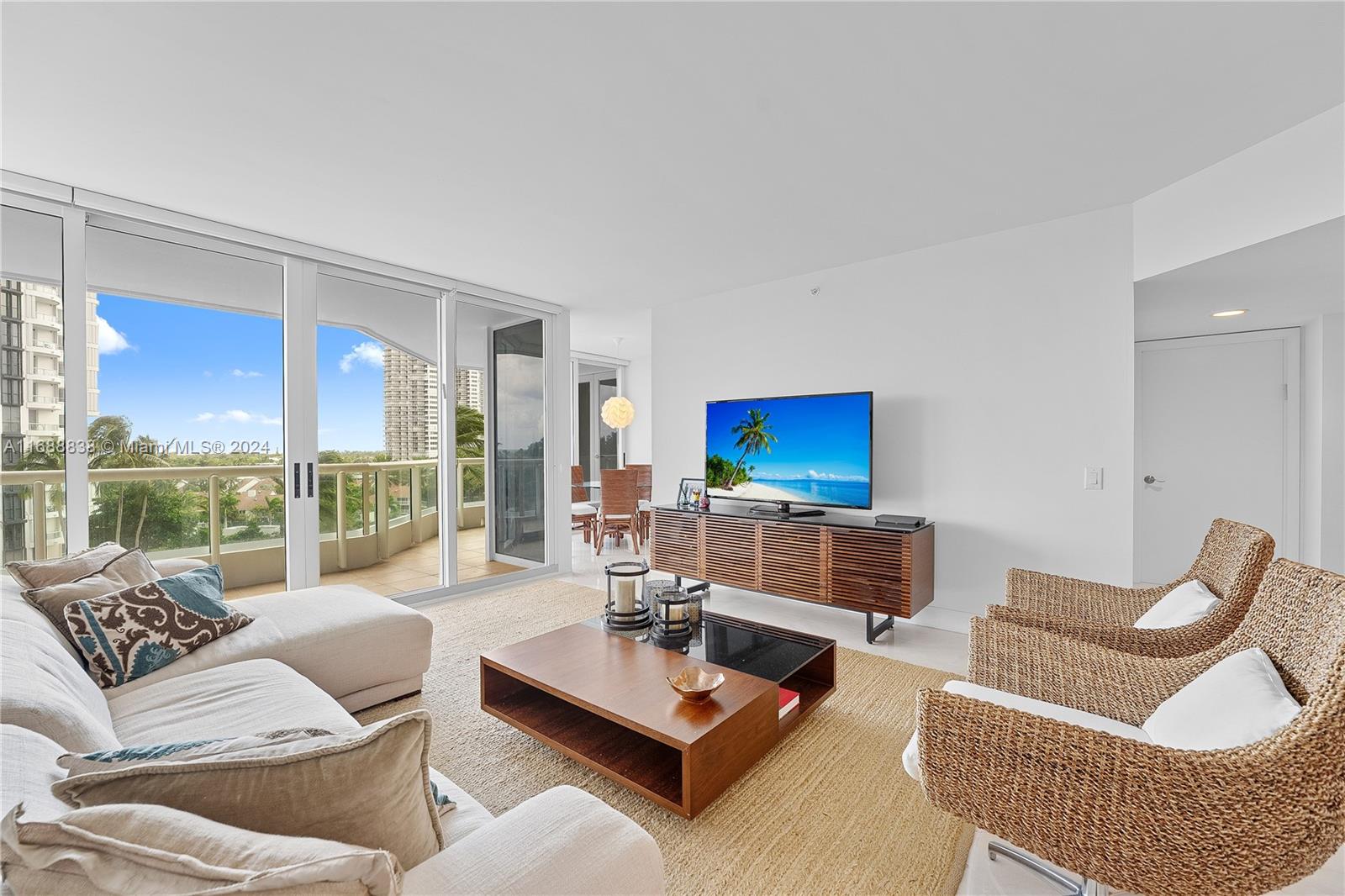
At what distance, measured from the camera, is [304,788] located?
811 millimetres

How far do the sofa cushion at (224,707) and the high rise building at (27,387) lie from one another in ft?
5.75

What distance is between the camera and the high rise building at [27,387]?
277 centimetres

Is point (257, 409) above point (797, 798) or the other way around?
above

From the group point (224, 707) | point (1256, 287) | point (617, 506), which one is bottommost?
point (224, 707)

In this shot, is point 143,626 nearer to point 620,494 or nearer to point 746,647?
point 746,647

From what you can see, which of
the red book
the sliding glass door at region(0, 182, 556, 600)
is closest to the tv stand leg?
the red book

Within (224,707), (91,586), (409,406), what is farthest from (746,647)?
(409,406)

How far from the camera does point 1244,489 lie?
13.1 ft

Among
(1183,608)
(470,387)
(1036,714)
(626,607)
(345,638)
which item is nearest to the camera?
(1036,714)

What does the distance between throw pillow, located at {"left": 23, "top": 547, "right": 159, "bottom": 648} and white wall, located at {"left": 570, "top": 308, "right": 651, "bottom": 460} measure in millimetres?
3436

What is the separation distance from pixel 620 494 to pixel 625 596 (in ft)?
12.1

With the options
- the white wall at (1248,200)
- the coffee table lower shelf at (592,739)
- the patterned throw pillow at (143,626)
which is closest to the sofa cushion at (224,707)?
the patterned throw pillow at (143,626)

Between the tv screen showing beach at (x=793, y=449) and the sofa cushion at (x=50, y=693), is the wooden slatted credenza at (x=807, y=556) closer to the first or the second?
the tv screen showing beach at (x=793, y=449)

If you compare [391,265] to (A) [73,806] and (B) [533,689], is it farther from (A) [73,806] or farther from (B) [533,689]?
(A) [73,806]
